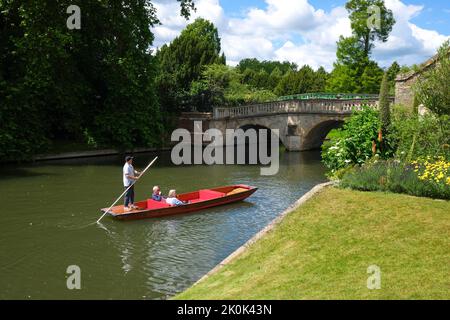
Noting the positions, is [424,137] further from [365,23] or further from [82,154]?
[365,23]

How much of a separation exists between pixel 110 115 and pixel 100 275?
2270 centimetres

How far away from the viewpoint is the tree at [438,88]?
43.2ft

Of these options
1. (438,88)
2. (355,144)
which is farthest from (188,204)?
(438,88)

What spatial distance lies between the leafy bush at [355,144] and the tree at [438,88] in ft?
6.98

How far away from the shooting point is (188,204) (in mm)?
16141

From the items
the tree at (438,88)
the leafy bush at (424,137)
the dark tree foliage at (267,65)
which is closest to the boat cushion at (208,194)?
the leafy bush at (424,137)

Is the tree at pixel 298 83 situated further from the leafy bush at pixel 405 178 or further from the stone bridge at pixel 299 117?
the leafy bush at pixel 405 178

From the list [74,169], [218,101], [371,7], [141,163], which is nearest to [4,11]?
[74,169]

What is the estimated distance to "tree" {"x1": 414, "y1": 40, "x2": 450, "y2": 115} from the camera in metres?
13.2

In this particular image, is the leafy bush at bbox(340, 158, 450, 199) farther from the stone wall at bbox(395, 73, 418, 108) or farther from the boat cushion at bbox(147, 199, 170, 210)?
the stone wall at bbox(395, 73, 418, 108)

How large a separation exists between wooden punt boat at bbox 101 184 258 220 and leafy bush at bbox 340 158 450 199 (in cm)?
579
